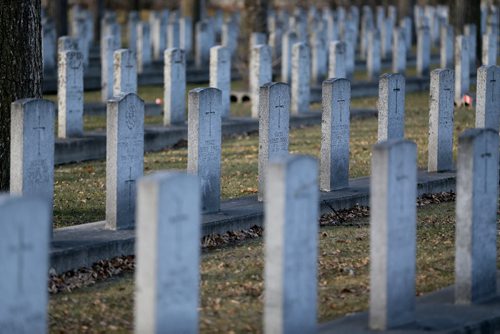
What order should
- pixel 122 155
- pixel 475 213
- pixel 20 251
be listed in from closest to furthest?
pixel 20 251 → pixel 475 213 → pixel 122 155

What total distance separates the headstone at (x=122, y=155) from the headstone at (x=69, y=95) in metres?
6.01

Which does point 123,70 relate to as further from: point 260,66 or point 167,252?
point 167,252

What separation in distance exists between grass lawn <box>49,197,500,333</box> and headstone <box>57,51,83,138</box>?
5.95 metres

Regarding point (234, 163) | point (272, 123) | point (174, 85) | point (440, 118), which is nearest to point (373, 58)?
point (174, 85)

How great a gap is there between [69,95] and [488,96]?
546cm

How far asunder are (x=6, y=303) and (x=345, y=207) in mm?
6459

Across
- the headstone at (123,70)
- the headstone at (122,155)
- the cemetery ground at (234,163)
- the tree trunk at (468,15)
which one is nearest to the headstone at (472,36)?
the tree trunk at (468,15)

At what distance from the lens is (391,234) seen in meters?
8.35

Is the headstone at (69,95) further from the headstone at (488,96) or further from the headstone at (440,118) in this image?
the headstone at (488,96)

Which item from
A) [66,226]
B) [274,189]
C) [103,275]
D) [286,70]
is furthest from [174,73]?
[274,189]

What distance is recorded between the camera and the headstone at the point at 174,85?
19000 millimetres

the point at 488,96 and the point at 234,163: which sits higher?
the point at 488,96

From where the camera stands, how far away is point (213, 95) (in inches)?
471

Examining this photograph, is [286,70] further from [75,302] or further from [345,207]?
[75,302]
